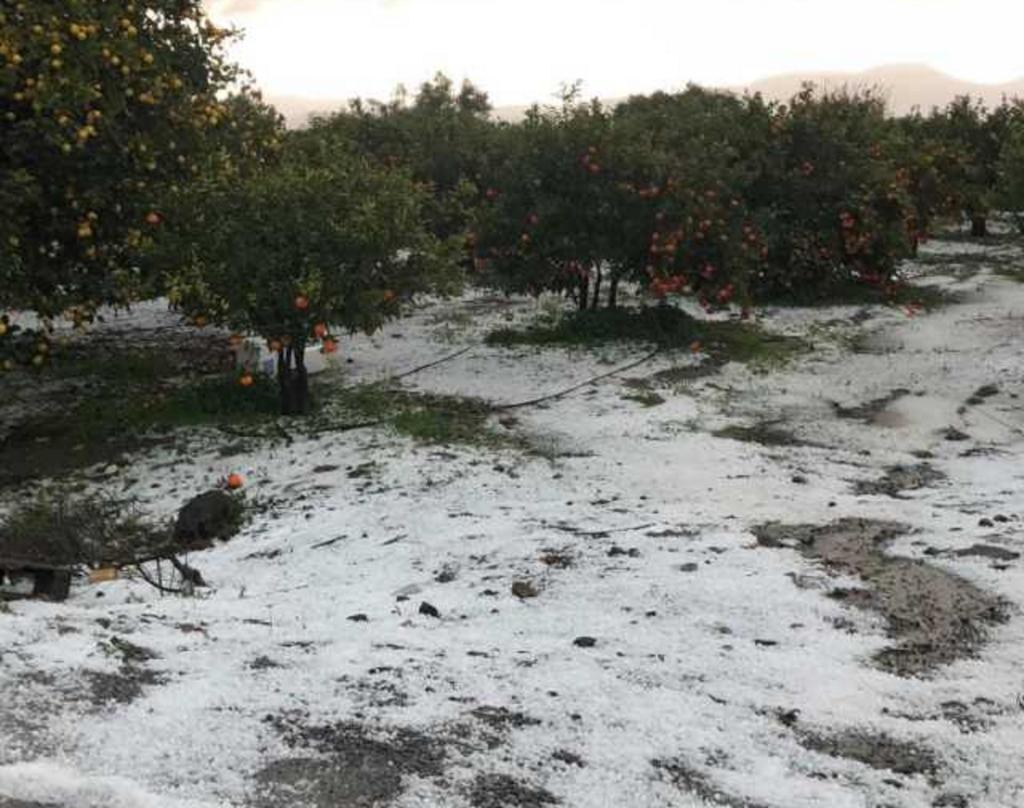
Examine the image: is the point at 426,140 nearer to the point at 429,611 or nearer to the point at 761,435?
the point at 761,435

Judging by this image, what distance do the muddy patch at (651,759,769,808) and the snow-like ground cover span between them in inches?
0.5

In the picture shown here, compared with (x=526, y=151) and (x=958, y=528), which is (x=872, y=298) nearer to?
(x=526, y=151)

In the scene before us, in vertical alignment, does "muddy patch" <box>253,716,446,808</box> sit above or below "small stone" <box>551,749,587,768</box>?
above

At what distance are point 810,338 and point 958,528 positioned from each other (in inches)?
352

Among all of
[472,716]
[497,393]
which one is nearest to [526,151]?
[497,393]

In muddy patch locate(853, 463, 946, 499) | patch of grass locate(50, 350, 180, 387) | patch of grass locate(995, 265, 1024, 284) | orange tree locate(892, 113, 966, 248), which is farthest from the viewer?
orange tree locate(892, 113, 966, 248)

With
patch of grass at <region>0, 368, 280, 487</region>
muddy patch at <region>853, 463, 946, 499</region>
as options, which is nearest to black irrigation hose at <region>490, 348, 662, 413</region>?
patch of grass at <region>0, 368, 280, 487</region>

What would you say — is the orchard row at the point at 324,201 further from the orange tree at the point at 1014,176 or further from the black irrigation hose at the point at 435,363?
the black irrigation hose at the point at 435,363

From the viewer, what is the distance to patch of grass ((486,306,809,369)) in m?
14.6

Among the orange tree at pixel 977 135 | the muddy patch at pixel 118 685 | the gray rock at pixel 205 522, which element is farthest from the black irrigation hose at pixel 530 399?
the orange tree at pixel 977 135

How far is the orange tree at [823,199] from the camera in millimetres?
17547

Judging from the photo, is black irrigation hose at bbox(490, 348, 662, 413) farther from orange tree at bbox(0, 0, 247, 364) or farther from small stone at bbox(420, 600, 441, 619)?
small stone at bbox(420, 600, 441, 619)

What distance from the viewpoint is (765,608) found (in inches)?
205

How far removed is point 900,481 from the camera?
8.54 m
